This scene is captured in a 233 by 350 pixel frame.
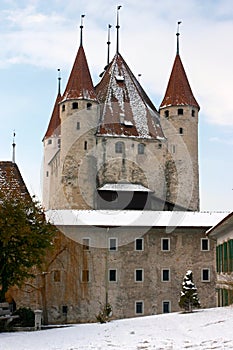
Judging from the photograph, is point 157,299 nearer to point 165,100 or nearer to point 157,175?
point 157,175

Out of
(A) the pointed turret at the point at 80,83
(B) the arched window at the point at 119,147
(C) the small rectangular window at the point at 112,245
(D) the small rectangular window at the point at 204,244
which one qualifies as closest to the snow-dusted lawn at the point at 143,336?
(C) the small rectangular window at the point at 112,245

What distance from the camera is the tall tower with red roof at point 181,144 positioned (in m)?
52.1

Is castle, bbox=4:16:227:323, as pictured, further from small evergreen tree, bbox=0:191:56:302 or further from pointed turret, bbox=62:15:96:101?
small evergreen tree, bbox=0:191:56:302

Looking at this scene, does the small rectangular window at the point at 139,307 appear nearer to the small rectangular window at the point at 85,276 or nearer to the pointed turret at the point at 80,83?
the small rectangular window at the point at 85,276

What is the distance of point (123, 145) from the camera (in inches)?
2013

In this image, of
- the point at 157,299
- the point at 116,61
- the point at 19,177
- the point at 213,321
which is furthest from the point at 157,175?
the point at 213,321

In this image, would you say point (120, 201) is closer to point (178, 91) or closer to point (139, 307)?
point (139, 307)

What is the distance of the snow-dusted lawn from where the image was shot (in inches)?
521

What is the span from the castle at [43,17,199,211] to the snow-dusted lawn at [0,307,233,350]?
2711cm

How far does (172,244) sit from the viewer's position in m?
38.4

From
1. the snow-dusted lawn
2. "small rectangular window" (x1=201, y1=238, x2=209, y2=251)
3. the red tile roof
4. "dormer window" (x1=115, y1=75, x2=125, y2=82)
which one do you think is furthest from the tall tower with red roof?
the snow-dusted lawn

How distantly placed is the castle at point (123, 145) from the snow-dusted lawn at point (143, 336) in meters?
27.1

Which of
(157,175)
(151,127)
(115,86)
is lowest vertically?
(157,175)

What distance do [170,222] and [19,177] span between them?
1128cm
